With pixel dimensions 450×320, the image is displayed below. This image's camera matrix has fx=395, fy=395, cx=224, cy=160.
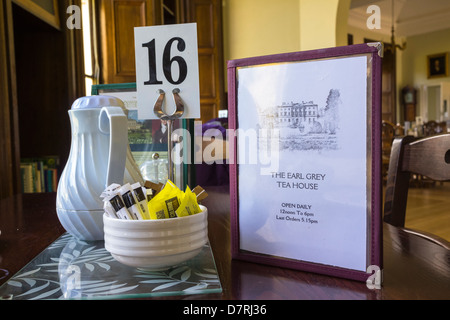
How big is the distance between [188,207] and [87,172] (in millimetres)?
206

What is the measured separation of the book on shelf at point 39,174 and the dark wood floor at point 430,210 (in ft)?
8.96

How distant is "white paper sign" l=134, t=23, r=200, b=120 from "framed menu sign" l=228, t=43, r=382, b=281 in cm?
12

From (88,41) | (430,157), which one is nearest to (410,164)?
(430,157)

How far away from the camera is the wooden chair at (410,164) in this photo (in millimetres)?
754

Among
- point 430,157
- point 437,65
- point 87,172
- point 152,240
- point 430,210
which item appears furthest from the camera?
point 437,65

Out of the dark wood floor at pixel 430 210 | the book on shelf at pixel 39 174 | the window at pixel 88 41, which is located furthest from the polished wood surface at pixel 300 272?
the window at pixel 88 41

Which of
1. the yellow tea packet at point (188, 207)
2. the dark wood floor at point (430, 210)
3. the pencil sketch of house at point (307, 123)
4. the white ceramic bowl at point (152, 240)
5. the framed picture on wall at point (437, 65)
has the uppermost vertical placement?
the framed picture on wall at point (437, 65)

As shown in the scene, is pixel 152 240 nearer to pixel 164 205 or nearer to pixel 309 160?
pixel 164 205

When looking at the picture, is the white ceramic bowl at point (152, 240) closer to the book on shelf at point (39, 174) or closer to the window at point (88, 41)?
the book on shelf at point (39, 174)

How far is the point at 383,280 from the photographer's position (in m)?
0.41

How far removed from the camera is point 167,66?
1.99ft

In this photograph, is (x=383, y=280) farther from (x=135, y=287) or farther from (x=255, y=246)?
(x=135, y=287)

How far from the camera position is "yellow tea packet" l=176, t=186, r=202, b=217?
448 mm

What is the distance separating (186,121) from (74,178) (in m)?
0.34
